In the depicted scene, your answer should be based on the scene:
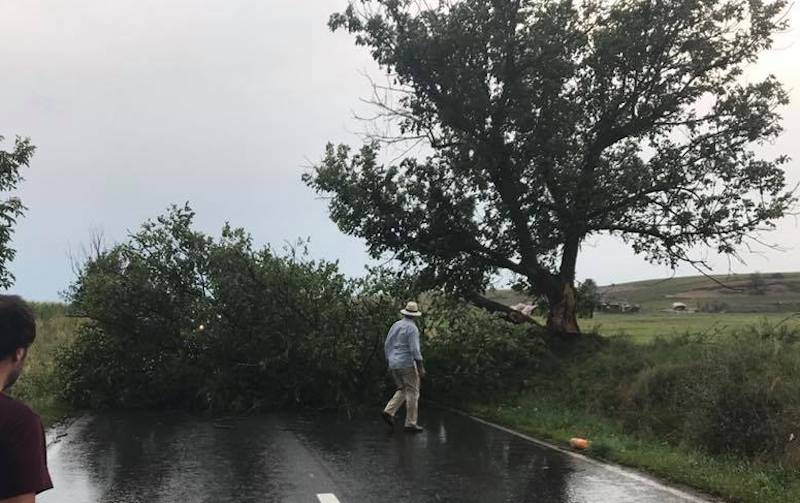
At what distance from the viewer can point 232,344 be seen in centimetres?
1570

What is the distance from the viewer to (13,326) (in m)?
2.58

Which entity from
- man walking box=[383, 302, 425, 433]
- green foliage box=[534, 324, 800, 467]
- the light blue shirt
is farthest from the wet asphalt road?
green foliage box=[534, 324, 800, 467]

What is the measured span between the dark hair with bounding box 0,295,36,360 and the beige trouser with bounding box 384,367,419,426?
Answer: 9832mm

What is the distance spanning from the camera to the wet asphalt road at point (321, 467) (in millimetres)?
7711

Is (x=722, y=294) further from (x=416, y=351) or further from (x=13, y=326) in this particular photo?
(x=13, y=326)

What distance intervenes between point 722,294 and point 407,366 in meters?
27.7

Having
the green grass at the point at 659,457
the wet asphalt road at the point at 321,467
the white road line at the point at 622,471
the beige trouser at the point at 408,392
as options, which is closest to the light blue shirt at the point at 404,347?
the beige trouser at the point at 408,392

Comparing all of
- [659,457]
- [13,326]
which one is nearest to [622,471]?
[659,457]

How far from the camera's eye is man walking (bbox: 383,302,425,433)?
12180 mm

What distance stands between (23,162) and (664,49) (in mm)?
13717

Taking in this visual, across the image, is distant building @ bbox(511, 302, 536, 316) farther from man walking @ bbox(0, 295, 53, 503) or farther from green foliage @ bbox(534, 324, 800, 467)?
man walking @ bbox(0, 295, 53, 503)

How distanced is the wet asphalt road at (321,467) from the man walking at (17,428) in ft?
16.7

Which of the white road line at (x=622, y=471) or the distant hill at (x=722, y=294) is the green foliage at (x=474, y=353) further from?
the white road line at (x=622, y=471)

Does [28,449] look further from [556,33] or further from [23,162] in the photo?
[556,33]
